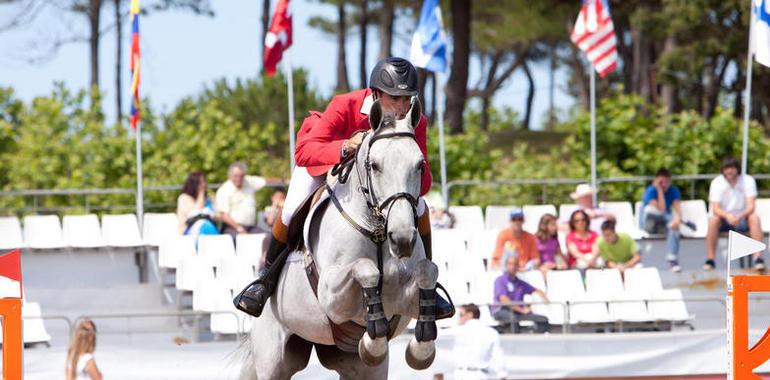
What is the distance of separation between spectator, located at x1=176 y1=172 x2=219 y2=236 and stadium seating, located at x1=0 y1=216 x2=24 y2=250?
2119mm

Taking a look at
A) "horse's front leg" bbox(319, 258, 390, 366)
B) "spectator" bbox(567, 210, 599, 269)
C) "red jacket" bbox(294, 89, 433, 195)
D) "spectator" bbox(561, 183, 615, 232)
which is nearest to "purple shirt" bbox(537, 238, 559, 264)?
"spectator" bbox(567, 210, 599, 269)

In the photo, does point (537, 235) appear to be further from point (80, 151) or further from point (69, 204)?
point (80, 151)

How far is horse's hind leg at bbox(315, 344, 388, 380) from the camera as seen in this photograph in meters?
7.16

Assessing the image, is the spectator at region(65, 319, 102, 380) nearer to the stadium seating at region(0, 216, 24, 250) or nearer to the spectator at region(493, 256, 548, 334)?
the spectator at region(493, 256, 548, 334)

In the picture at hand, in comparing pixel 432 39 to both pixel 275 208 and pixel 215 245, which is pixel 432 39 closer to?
pixel 275 208

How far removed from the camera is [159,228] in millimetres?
→ 14953

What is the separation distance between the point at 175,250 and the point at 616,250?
4744mm

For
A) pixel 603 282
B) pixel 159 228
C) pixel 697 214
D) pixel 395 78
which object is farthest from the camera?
pixel 697 214

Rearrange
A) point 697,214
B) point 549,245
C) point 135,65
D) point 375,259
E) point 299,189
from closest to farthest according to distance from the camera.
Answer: point 375,259, point 299,189, point 549,245, point 697,214, point 135,65

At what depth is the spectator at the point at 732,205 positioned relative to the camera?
14.3m

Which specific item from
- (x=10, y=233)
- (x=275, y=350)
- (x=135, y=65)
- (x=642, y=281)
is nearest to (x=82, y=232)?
(x=10, y=233)

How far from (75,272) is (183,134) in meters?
5.89

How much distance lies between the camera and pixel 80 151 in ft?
68.7

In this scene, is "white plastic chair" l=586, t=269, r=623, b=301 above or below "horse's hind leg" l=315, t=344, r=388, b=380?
below
